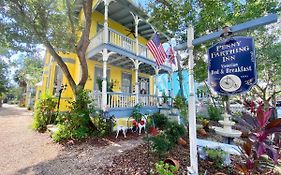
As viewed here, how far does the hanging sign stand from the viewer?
2.46 meters

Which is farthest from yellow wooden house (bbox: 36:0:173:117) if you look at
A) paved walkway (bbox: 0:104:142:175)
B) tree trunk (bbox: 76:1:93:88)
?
paved walkway (bbox: 0:104:142:175)

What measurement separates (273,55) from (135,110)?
8.15 metres

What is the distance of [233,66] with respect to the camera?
2607 mm

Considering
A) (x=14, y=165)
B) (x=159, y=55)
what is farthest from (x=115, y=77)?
(x=14, y=165)

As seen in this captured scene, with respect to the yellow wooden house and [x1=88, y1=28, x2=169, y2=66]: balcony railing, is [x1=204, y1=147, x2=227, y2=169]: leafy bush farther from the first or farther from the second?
[x1=88, y1=28, x2=169, y2=66]: balcony railing

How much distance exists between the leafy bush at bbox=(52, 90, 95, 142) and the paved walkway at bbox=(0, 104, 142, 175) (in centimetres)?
49

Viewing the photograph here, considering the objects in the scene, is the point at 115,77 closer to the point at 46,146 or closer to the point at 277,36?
the point at 46,146

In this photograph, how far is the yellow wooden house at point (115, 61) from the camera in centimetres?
848

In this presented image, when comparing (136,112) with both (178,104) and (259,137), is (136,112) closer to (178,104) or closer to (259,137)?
(178,104)

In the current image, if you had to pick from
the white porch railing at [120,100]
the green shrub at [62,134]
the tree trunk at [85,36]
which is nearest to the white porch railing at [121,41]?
the tree trunk at [85,36]

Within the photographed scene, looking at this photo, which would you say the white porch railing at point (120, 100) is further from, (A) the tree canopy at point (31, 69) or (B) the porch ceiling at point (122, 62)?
(A) the tree canopy at point (31, 69)

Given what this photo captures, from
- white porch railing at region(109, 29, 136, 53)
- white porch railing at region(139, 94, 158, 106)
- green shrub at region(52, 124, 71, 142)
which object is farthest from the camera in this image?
white porch railing at region(139, 94, 158, 106)

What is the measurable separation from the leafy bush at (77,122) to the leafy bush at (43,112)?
2057mm

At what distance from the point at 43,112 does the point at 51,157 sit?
15.1 feet
